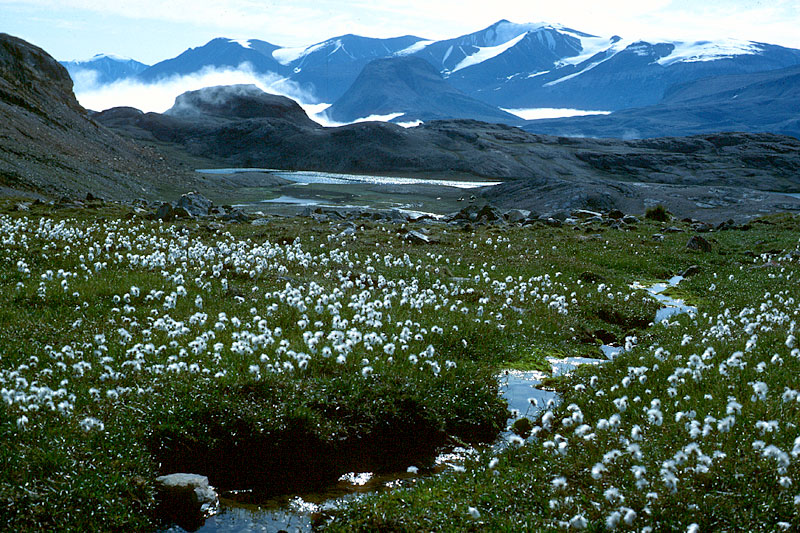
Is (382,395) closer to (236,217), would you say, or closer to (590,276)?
(590,276)

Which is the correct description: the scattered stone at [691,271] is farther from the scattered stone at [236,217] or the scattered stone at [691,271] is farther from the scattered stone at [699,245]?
the scattered stone at [236,217]

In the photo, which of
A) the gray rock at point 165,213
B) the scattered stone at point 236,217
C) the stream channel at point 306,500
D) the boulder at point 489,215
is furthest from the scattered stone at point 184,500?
the boulder at point 489,215

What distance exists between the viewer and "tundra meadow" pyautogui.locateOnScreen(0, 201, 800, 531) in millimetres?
7273

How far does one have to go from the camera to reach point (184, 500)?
814 centimetres

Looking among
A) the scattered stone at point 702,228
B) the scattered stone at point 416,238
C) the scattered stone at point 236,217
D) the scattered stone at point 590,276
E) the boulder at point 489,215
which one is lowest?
the scattered stone at point 702,228

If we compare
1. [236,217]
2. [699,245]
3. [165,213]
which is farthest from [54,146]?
[699,245]

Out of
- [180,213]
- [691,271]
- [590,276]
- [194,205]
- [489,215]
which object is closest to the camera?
[590,276]

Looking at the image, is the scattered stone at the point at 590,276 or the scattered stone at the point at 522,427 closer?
the scattered stone at the point at 522,427

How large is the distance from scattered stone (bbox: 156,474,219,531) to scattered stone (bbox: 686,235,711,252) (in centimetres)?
2750

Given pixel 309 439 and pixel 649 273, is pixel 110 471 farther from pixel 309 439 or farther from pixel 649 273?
pixel 649 273

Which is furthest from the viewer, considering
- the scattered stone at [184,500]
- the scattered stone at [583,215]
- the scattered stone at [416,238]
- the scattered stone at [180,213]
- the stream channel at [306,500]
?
the scattered stone at [583,215]

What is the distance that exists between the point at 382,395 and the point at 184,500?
12.8ft

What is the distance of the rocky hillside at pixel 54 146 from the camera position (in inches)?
2499

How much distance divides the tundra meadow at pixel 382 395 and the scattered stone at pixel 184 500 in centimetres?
21
